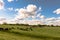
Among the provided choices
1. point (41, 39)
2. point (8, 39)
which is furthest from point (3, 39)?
point (41, 39)

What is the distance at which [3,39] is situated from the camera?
3941 cm

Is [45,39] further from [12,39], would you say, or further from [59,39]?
[12,39]

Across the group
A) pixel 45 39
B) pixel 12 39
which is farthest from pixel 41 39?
pixel 12 39

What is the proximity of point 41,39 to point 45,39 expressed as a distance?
1.28 metres

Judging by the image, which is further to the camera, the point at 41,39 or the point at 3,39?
the point at 41,39

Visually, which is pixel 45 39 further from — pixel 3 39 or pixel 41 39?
pixel 3 39

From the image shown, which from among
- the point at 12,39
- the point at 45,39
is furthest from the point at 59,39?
the point at 12,39

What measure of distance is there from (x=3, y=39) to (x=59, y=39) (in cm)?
1777

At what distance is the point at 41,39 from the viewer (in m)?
43.8

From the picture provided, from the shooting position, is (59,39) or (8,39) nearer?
(8,39)

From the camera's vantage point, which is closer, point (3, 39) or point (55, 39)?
point (3, 39)

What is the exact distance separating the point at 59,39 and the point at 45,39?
185 inches

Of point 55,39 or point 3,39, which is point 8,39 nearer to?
point 3,39

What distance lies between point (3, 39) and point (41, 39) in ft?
38.9
